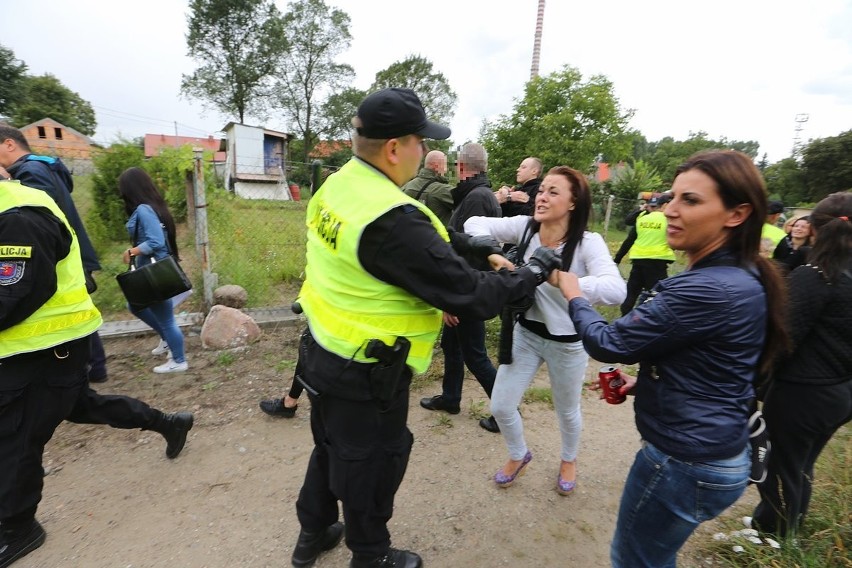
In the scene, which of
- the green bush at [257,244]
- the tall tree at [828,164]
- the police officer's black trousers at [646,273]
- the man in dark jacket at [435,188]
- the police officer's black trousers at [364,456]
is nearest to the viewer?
the police officer's black trousers at [364,456]

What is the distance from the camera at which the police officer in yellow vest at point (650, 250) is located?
5.17 meters

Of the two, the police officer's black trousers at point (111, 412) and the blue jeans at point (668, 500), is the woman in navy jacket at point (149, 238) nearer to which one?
the police officer's black trousers at point (111, 412)

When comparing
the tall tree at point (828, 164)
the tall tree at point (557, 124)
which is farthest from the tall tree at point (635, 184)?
the tall tree at point (828, 164)

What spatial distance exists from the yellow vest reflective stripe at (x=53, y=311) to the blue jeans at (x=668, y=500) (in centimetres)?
271

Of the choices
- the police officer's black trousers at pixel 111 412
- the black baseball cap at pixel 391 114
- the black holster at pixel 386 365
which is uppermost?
the black baseball cap at pixel 391 114

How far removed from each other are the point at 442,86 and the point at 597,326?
42576 mm

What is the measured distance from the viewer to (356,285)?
1.60 m

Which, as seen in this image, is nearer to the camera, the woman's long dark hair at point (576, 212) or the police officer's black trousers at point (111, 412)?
the woman's long dark hair at point (576, 212)

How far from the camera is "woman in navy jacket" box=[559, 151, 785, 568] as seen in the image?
131 cm

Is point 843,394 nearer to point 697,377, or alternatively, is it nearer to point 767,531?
point 767,531

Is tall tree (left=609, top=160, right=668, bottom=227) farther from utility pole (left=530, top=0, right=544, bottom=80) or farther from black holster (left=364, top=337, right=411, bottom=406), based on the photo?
black holster (left=364, top=337, right=411, bottom=406)

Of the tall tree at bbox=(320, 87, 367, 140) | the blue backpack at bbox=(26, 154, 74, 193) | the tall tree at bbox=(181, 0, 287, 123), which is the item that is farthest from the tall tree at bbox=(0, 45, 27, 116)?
the blue backpack at bbox=(26, 154, 74, 193)

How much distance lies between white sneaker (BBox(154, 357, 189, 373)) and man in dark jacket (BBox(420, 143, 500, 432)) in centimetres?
236

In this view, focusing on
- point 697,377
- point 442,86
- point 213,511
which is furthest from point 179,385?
point 442,86
